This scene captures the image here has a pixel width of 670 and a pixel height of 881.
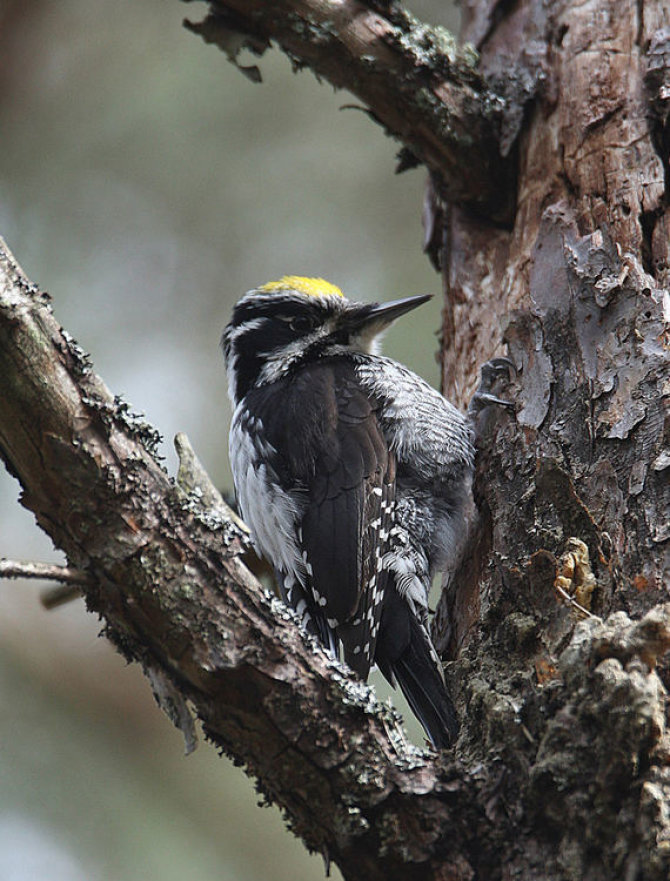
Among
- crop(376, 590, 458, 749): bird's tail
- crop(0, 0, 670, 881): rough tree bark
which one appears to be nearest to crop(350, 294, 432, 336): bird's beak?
crop(0, 0, 670, 881): rough tree bark

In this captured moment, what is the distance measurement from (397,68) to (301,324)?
37.4 inches

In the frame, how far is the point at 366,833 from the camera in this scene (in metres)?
1.53

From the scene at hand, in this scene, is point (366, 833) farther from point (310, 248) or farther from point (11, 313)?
point (310, 248)

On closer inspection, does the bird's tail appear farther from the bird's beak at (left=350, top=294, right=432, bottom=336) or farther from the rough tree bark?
the bird's beak at (left=350, top=294, right=432, bottom=336)

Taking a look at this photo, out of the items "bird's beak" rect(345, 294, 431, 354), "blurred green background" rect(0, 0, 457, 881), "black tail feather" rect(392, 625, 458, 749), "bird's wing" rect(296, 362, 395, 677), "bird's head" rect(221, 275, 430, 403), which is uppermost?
"blurred green background" rect(0, 0, 457, 881)

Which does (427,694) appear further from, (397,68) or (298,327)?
(397,68)

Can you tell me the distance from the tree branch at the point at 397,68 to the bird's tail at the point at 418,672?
145cm

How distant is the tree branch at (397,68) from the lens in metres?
3.09

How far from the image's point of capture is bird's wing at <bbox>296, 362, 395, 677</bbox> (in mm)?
2578

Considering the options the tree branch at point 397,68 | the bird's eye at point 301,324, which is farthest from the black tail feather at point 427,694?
the tree branch at point 397,68

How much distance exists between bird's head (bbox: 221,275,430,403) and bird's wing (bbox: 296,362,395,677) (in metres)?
0.42

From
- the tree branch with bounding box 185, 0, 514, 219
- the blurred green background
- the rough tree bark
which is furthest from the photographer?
the blurred green background

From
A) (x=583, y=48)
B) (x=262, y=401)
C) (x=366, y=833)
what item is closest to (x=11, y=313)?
(x=366, y=833)

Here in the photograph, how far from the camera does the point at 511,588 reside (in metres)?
1.95
